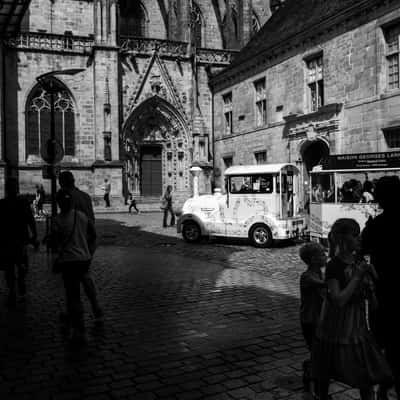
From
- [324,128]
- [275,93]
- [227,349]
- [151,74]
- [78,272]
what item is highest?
[151,74]

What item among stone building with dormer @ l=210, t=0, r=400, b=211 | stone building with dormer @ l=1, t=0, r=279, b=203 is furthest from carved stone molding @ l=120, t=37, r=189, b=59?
stone building with dormer @ l=210, t=0, r=400, b=211

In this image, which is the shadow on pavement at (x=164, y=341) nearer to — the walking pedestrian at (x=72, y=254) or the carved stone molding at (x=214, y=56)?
the walking pedestrian at (x=72, y=254)

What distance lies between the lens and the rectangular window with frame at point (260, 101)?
26.5m

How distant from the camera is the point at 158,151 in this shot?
33.5m

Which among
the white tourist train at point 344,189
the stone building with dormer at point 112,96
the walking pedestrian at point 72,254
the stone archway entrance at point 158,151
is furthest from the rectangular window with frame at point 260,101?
the walking pedestrian at point 72,254

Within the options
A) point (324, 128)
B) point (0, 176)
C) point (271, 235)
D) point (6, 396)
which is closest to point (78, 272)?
point (6, 396)

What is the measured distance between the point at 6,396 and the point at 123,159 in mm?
27665

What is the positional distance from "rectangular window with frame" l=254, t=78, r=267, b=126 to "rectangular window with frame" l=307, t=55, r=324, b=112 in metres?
4.04

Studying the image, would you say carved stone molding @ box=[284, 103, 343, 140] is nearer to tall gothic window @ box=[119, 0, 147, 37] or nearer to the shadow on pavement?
the shadow on pavement

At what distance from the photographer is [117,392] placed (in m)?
4.08

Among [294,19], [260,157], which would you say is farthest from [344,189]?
[294,19]

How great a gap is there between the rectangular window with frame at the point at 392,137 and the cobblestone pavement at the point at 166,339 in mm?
9914

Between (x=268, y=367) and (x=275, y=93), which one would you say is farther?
(x=275, y=93)

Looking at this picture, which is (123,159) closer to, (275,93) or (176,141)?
(176,141)
